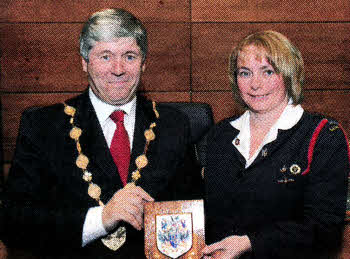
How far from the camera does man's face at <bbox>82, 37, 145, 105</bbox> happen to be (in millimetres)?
1687

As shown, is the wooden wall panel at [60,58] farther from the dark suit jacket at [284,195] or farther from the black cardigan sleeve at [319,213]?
the black cardigan sleeve at [319,213]

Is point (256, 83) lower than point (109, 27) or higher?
lower

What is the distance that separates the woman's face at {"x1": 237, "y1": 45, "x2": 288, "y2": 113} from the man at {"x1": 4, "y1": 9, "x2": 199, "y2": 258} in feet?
1.26

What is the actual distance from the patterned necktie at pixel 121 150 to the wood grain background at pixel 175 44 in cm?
117

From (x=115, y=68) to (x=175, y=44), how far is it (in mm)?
1230

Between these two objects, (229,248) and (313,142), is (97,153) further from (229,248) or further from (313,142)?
(313,142)

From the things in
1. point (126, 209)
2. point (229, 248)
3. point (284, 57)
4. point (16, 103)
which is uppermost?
point (284, 57)

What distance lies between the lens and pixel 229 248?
1379 mm

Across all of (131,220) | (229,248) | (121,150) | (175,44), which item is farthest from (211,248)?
(175,44)

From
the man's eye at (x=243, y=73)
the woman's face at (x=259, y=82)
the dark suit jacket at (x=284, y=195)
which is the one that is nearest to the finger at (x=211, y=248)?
the dark suit jacket at (x=284, y=195)

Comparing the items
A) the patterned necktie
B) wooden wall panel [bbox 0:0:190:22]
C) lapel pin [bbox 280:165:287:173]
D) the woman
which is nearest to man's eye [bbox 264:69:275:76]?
the woman

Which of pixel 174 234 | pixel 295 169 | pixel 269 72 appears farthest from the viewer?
pixel 269 72

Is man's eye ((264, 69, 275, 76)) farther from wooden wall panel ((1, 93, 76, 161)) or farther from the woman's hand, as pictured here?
wooden wall panel ((1, 93, 76, 161))

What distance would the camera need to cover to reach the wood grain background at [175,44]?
9.17 ft
